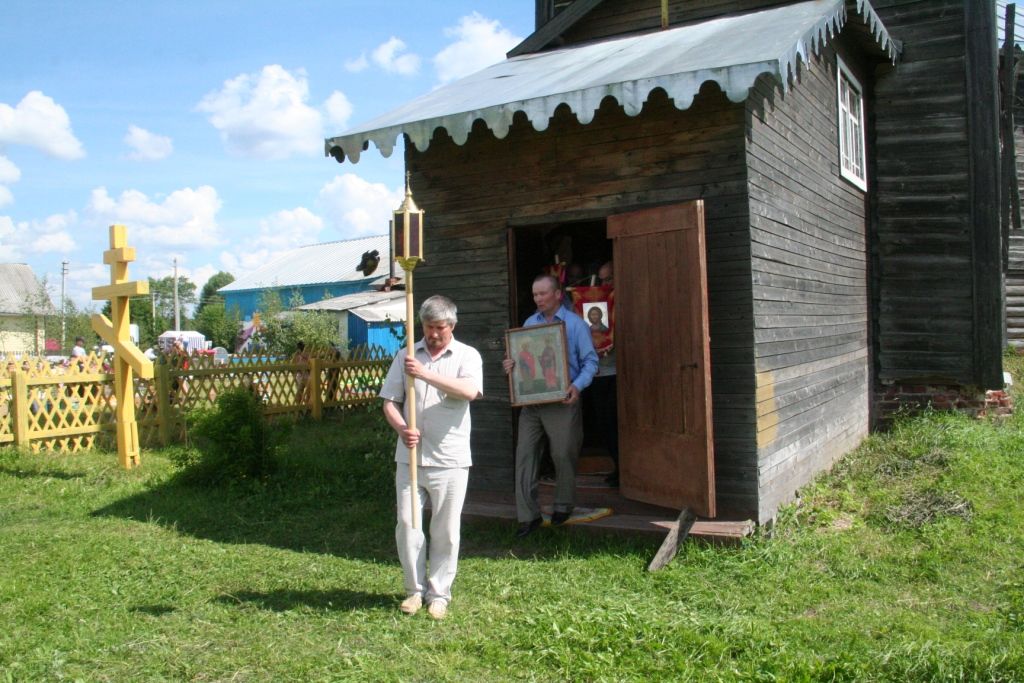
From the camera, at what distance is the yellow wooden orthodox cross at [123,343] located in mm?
10188

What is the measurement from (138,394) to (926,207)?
10.7 meters

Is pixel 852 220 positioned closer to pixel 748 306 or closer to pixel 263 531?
pixel 748 306

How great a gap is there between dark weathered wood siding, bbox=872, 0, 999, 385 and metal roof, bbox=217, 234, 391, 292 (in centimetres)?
3128

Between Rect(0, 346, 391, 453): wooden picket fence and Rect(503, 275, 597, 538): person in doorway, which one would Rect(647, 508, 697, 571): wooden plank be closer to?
Rect(503, 275, 597, 538): person in doorway

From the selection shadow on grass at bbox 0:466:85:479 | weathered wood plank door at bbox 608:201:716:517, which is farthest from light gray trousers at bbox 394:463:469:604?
shadow on grass at bbox 0:466:85:479

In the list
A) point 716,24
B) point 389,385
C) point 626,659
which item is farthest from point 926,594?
point 716,24

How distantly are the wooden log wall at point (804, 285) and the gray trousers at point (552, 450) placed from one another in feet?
4.61

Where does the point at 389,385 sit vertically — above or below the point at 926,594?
above

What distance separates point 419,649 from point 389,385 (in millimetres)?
1510

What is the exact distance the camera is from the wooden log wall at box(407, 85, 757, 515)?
6.54 m

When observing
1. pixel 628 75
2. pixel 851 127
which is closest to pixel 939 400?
pixel 851 127

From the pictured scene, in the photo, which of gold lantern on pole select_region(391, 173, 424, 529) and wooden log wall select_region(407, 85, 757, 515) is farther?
wooden log wall select_region(407, 85, 757, 515)

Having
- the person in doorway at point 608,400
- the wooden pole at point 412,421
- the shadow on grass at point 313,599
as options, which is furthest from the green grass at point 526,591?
the person in doorway at point 608,400

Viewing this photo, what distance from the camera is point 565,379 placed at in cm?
647
